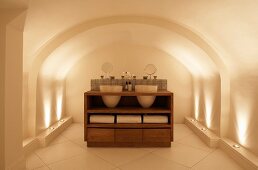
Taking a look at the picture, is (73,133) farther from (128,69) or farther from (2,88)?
(2,88)

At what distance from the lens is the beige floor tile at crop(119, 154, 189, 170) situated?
7.77 feet

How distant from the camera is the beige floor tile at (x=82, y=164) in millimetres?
2361

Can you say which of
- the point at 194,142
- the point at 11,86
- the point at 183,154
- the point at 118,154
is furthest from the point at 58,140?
the point at 194,142

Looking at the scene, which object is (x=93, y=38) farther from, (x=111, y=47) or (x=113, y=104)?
(x=113, y=104)

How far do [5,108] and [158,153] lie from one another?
84.6 inches

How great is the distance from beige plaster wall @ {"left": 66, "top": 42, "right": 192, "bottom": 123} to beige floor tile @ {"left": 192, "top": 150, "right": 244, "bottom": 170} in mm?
2068

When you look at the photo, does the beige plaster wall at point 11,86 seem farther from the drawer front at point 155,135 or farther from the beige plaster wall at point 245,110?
the beige plaster wall at point 245,110

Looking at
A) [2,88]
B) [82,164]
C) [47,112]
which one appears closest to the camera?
[2,88]

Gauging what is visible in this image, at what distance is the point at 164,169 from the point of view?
2342 millimetres

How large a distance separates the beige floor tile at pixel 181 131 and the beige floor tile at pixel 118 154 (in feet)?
3.14

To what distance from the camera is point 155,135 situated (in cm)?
304

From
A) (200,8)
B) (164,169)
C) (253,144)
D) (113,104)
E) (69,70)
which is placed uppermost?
(200,8)

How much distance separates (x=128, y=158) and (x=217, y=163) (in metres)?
1.22

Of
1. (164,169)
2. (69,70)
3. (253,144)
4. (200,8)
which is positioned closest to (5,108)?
(164,169)
